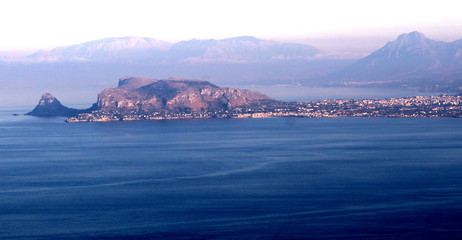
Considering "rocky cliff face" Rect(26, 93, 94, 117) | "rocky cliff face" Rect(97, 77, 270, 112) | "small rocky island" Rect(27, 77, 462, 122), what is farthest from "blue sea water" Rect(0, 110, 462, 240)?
"rocky cliff face" Rect(26, 93, 94, 117)

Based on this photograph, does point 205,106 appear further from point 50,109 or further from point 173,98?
point 50,109

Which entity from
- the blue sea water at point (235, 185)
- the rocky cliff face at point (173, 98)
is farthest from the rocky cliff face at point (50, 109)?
the blue sea water at point (235, 185)

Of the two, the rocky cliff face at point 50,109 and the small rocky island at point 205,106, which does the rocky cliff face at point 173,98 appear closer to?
the small rocky island at point 205,106

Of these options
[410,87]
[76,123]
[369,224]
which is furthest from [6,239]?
[410,87]

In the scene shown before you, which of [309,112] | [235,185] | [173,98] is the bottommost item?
[235,185]

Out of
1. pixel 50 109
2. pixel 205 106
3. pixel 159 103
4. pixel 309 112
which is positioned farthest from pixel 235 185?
pixel 50 109

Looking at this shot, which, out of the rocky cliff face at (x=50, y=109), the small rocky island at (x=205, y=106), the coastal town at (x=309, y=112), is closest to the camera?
the coastal town at (x=309, y=112)
